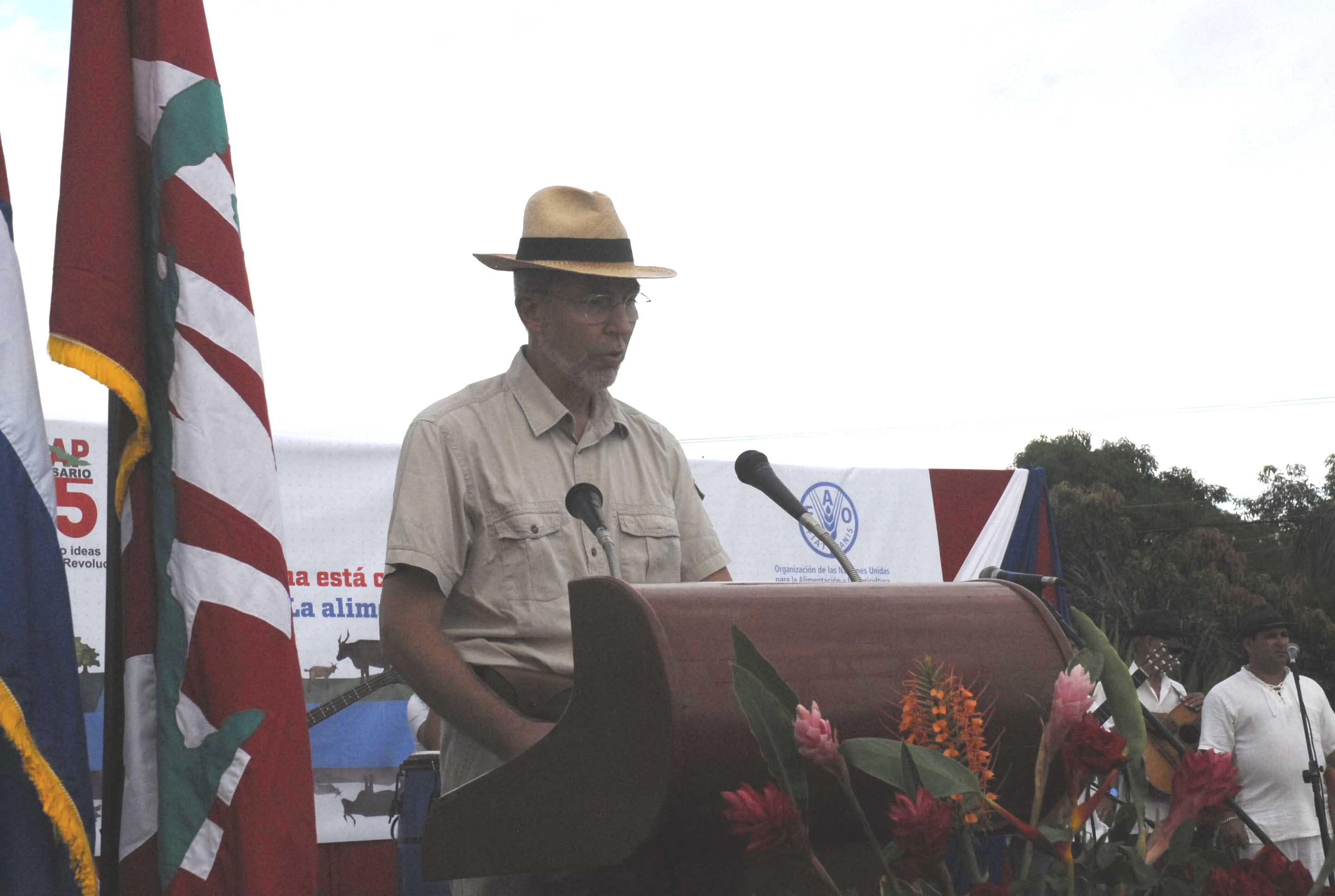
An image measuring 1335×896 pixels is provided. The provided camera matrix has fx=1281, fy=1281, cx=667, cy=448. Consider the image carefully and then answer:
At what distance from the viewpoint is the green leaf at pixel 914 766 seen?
1021 millimetres

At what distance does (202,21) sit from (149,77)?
17 centimetres

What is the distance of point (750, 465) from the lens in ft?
7.34

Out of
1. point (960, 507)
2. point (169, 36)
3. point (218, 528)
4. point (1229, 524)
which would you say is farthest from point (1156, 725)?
point (1229, 524)

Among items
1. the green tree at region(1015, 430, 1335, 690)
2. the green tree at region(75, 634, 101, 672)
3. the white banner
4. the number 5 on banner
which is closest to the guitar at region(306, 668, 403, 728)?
the white banner

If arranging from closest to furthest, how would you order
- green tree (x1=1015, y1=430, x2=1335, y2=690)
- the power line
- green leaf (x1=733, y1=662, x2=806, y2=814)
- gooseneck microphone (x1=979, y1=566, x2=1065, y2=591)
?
green leaf (x1=733, y1=662, x2=806, y2=814)
gooseneck microphone (x1=979, y1=566, x2=1065, y2=591)
green tree (x1=1015, y1=430, x2=1335, y2=690)
the power line

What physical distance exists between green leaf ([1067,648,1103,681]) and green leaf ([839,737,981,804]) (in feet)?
0.43

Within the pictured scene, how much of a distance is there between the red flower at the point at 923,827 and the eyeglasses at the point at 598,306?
146 cm

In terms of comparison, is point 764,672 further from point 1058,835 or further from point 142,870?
point 142,870

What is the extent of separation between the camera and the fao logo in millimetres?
7289

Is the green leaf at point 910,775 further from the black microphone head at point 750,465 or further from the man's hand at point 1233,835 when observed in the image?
the man's hand at point 1233,835

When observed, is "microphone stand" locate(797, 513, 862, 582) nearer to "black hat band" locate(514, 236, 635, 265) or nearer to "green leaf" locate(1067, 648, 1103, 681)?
"black hat band" locate(514, 236, 635, 265)

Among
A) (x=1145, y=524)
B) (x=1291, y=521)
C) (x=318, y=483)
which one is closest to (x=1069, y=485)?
(x=1145, y=524)

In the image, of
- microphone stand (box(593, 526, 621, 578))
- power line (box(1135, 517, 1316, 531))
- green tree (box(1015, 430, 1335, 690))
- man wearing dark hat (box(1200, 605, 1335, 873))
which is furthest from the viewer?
power line (box(1135, 517, 1316, 531))

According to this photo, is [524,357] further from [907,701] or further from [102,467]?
[102,467]
